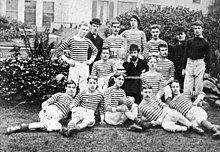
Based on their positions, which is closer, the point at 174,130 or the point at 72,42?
the point at 174,130

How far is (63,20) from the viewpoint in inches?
834

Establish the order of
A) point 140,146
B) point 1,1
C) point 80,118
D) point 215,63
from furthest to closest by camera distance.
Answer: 1. point 1,1
2. point 215,63
3. point 80,118
4. point 140,146

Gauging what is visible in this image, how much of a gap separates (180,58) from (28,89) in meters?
3.35

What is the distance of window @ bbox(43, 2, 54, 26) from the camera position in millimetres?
21605

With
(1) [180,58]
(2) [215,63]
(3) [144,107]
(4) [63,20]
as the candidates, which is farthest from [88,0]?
(3) [144,107]

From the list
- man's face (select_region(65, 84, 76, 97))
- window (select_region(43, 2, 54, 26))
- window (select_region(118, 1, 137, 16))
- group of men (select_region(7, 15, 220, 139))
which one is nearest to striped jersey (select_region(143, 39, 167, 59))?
group of men (select_region(7, 15, 220, 139))

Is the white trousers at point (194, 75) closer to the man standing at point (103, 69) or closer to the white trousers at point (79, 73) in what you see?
the man standing at point (103, 69)

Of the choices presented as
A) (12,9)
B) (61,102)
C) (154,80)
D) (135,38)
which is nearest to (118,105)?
(154,80)

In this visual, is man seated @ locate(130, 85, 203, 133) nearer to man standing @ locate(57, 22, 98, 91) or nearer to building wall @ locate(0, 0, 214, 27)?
man standing @ locate(57, 22, 98, 91)

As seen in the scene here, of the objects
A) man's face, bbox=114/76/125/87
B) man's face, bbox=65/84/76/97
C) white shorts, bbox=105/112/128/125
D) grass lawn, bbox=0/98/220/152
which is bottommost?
grass lawn, bbox=0/98/220/152

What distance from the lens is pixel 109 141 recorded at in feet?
23.3

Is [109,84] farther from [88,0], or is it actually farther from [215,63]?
[88,0]

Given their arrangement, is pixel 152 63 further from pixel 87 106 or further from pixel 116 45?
pixel 87 106

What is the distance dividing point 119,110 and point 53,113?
3.86 feet
